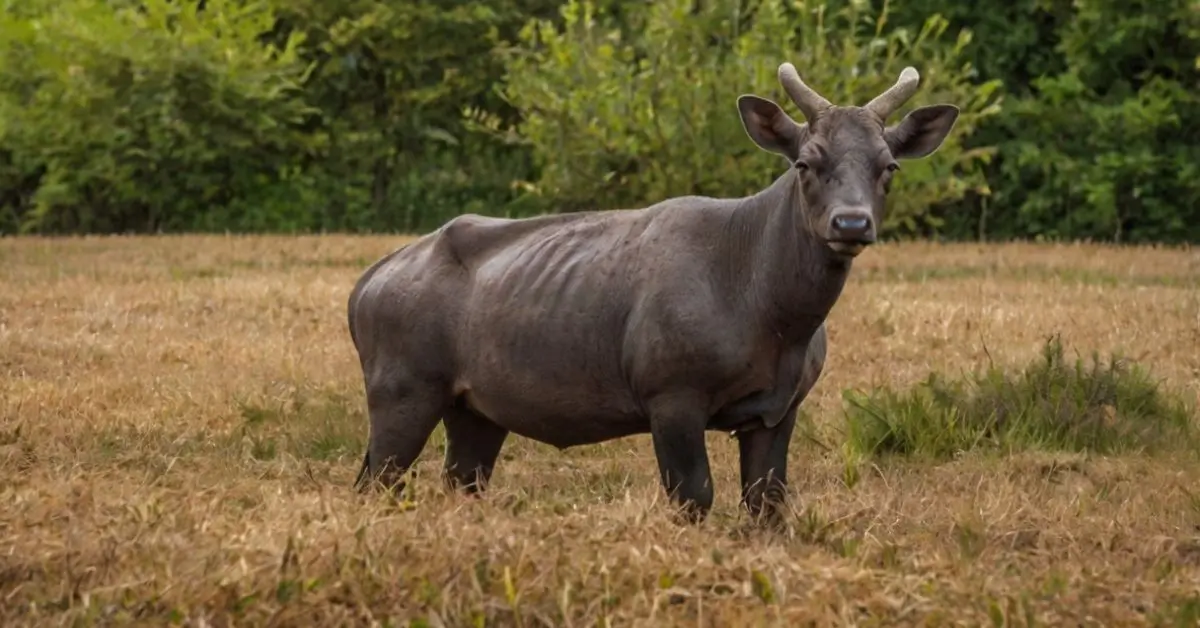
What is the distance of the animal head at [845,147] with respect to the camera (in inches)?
309

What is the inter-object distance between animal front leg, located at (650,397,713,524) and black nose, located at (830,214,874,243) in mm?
989

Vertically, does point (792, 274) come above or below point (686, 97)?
above

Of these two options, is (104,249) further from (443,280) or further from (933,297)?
(443,280)

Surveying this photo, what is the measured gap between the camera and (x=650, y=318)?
8.28 m

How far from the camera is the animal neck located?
8.25 metres

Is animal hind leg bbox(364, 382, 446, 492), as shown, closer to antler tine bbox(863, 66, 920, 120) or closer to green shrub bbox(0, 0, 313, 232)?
antler tine bbox(863, 66, 920, 120)

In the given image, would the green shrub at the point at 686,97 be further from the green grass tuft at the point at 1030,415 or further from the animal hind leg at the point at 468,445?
the animal hind leg at the point at 468,445

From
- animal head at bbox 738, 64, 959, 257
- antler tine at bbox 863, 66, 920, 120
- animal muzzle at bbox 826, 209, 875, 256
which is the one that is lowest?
animal muzzle at bbox 826, 209, 875, 256

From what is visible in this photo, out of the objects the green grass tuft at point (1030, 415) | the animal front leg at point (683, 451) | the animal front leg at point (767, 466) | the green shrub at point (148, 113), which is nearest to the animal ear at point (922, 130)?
the animal front leg at point (767, 466)

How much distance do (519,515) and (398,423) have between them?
76.8 inches

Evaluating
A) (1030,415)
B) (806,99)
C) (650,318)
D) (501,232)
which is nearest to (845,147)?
(806,99)

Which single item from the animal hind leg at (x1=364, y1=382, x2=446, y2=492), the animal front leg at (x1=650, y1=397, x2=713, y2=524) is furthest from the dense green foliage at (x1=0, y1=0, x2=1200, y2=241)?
the animal front leg at (x1=650, y1=397, x2=713, y2=524)

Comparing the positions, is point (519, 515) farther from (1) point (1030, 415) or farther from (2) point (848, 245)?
(1) point (1030, 415)

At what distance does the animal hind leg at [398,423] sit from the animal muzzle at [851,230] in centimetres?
231
